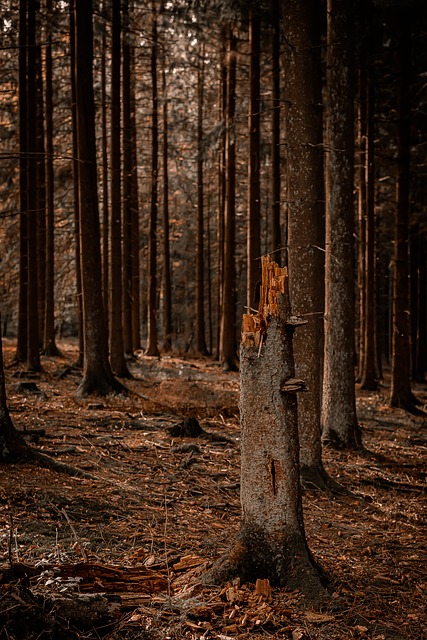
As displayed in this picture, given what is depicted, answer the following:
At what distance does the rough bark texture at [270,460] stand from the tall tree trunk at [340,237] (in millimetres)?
5485

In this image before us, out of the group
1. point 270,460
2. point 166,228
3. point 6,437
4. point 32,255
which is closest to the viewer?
point 270,460

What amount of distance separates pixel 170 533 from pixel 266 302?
2.69 meters

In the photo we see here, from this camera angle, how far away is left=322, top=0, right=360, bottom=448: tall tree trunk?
32.5 feet

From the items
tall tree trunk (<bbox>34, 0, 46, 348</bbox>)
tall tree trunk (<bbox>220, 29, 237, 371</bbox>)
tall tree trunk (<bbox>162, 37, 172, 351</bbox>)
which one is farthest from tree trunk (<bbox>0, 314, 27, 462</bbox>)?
tall tree trunk (<bbox>162, 37, 172, 351</bbox>)

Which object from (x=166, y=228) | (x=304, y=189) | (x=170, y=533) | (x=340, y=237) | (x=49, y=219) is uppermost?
(x=166, y=228)

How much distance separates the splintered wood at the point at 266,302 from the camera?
4574 mm

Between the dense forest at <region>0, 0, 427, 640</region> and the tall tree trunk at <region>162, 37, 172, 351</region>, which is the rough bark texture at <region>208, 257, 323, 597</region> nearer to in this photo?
the dense forest at <region>0, 0, 427, 640</region>

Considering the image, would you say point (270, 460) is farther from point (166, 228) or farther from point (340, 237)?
point (166, 228)

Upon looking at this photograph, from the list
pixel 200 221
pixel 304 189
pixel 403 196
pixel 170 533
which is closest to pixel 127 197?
pixel 200 221

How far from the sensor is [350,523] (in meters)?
7.02

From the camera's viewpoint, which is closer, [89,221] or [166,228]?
[89,221]

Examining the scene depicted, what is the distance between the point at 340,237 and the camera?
33.0 ft

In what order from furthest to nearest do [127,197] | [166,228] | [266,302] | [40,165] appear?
[166,228], [127,197], [40,165], [266,302]

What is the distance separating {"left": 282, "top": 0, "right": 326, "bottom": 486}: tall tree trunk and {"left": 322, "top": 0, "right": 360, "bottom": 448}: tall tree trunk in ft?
6.81
